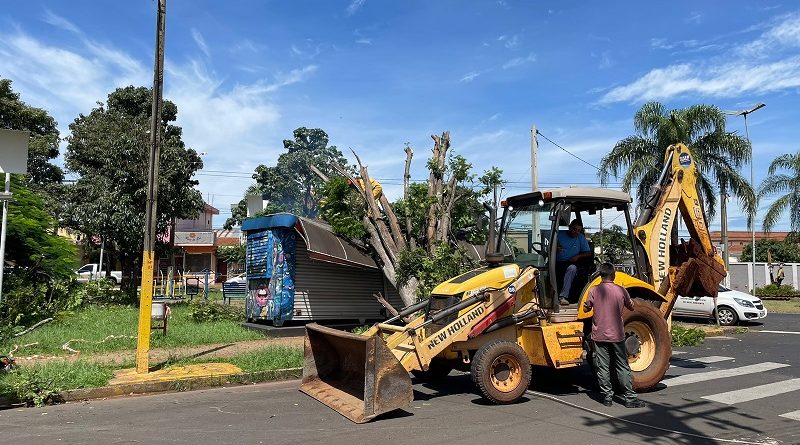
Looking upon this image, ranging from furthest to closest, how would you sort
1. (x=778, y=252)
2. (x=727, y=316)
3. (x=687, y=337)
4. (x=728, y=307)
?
(x=778, y=252) < (x=727, y=316) < (x=728, y=307) < (x=687, y=337)

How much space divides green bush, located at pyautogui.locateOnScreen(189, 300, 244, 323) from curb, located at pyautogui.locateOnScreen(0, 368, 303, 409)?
754 cm

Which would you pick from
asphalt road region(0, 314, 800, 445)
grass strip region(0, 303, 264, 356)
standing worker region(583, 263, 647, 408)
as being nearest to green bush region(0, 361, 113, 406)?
asphalt road region(0, 314, 800, 445)

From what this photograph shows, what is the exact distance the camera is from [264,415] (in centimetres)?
741

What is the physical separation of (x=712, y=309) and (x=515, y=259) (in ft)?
41.8

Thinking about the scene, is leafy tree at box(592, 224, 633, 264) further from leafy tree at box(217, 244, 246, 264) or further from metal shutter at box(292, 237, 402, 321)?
leafy tree at box(217, 244, 246, 264)

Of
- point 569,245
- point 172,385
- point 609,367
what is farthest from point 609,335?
point 172,385

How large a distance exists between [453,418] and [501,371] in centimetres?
109

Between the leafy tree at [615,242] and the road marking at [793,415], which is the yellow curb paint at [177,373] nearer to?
the leafy tree at [615,242]

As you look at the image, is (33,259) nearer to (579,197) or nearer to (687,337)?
(579,197)

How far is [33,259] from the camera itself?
16.0 metres

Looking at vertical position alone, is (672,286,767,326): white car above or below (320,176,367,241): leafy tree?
below

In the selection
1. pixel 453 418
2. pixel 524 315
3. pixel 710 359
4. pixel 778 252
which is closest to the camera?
→ pixel 453 418

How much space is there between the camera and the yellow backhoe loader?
24.9ft

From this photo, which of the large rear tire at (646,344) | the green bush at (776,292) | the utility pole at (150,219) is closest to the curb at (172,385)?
the utility pole at (150,219)
